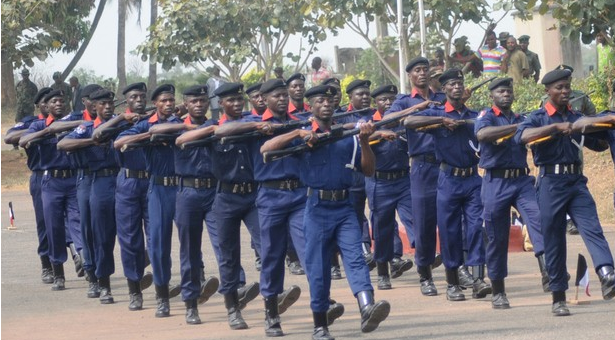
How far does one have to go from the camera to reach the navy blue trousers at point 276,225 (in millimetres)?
11781

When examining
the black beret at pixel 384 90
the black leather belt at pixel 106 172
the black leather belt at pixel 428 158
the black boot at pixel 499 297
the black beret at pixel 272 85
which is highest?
the black beret at pixel 272 85

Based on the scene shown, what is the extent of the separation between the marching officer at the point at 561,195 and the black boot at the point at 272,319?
7.49 feet

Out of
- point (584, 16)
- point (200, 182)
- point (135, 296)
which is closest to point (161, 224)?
point (200, 182)

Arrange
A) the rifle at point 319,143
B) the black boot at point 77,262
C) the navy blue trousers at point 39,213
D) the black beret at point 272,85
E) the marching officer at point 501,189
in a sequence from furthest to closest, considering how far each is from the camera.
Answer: the navy blue trousers at point 39,213
the black boot at point 77,262
the marching officer at point 501,189
the black beret at point 272,85
the rifle at point 319,143

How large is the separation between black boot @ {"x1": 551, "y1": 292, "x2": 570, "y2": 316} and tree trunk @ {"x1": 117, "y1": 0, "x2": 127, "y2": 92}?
1526 inches

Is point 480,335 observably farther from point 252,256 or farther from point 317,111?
point 252,256

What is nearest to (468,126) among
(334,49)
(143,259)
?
(143,259)

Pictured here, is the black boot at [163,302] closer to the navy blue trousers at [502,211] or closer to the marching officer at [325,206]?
the marching officer at [325,206]

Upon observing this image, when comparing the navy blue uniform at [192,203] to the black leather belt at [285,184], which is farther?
the navy blue uniform at [192,203]

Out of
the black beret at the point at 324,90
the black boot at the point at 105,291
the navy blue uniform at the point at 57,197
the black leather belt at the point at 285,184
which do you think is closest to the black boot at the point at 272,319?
the black leather belt at the point at 285,184

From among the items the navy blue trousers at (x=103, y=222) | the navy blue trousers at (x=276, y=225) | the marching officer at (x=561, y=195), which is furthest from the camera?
the navy blue trousers at (x=103, y=222)

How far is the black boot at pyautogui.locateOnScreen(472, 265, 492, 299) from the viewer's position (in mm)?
13438

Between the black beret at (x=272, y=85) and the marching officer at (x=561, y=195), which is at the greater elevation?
the black beret at (x=272, y=85)

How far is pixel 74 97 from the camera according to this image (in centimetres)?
3120
